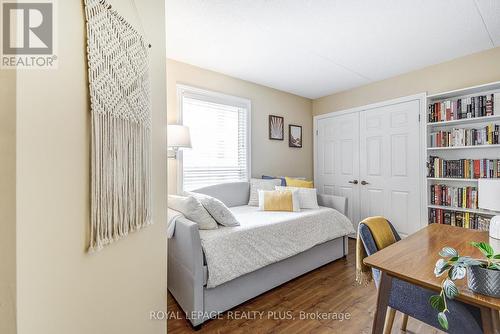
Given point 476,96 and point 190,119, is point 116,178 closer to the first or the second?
point 190,119

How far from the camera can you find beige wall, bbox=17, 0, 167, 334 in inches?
25.3

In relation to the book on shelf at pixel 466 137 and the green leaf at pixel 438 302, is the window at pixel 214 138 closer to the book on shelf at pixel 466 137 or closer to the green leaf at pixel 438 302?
the book on shelf at pixel 466 137

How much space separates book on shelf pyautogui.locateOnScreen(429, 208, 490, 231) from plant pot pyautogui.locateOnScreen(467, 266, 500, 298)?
7.47 ft

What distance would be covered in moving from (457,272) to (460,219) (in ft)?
8.39

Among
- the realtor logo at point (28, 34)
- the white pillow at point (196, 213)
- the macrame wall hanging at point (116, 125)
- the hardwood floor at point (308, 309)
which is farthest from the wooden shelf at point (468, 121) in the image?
the realtor logo at point (28, 34)

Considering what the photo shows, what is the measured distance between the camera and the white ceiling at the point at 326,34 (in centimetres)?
193

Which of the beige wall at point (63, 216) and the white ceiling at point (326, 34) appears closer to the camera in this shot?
the beige wall at point (63, 216)

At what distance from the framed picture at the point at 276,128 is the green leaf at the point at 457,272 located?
316 cm

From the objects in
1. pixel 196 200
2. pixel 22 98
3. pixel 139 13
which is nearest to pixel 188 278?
pixel 196 200

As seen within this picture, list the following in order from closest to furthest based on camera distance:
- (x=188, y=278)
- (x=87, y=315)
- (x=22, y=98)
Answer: (x=22, y=98)
(x=87, y=315)
(x=188, y=278)

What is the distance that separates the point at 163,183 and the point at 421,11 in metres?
2.41

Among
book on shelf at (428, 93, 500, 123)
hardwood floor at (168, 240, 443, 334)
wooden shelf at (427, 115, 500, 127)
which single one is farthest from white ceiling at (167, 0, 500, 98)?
hardwood floor at (168, 240, 443, 334)

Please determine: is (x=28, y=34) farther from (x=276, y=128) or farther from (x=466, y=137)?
(x=466, y=137)

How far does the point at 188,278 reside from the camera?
1819mm
